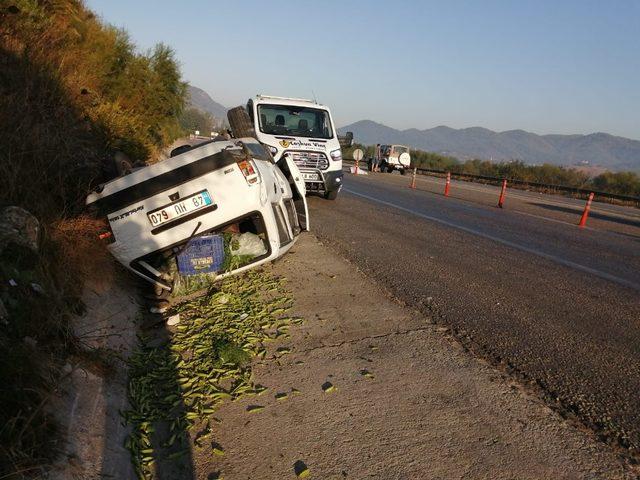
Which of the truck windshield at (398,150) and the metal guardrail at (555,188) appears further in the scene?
the truck windshield at (398,150)

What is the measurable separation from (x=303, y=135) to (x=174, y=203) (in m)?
7.38

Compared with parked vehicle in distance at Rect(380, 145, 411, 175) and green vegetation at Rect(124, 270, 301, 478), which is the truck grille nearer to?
green vegetation at Rect(124, 270, 301, 478)

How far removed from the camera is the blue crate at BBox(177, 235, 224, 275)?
15.7ft

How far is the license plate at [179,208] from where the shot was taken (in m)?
4.54

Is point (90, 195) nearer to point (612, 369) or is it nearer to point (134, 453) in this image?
point (134, 453)

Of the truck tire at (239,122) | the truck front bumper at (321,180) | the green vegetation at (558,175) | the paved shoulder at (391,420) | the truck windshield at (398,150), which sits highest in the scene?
the truck tire at (239,122)

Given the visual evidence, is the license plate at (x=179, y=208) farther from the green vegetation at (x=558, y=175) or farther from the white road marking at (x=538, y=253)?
the green vegetation at (x=558, y=175)

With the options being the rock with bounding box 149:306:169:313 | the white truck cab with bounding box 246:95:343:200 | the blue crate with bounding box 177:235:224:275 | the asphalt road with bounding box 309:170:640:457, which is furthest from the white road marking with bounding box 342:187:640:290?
the rock with bounding box 149:306:169:313

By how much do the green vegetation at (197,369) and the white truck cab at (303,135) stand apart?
20.3ft

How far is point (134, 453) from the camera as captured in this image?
266 centimetres

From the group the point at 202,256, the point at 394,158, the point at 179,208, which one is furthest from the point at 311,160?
the point at 394,158

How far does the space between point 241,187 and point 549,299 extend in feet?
12.3

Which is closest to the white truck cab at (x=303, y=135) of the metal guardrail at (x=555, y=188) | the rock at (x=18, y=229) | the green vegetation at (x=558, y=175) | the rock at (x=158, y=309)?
the rock at (x=158, y=309)

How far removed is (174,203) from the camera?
4.56 metres
